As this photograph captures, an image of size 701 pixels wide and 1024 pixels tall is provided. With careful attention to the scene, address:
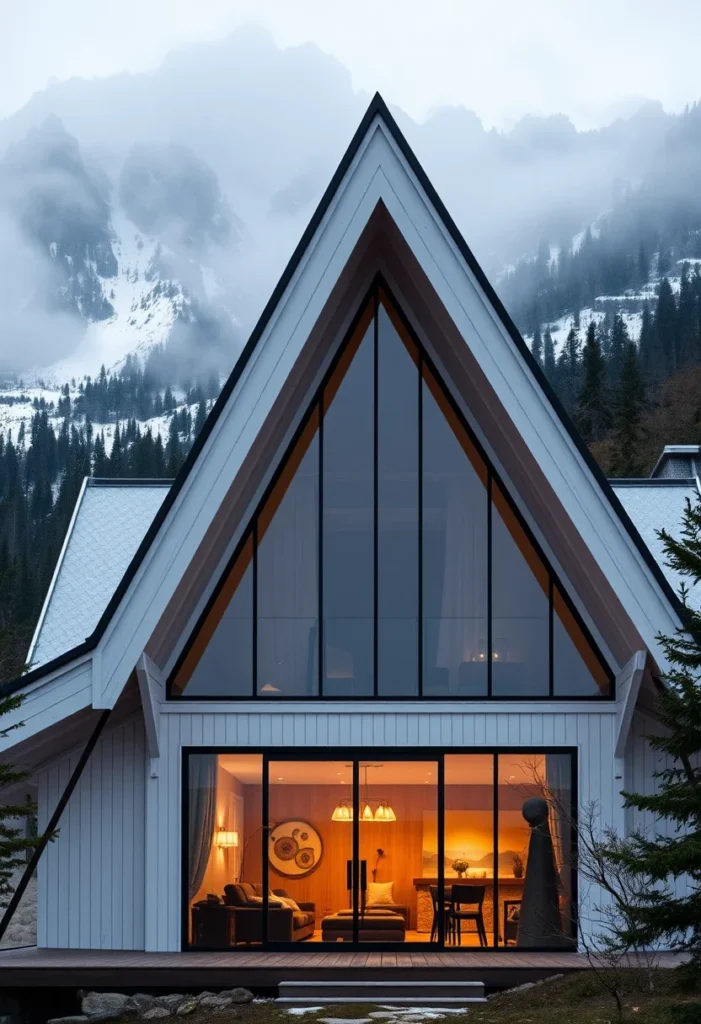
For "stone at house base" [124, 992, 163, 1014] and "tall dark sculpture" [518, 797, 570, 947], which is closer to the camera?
"stone at house base" [124, 992, 163, 1014]

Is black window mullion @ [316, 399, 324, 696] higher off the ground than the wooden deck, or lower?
higher

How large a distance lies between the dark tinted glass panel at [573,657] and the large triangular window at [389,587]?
1cm

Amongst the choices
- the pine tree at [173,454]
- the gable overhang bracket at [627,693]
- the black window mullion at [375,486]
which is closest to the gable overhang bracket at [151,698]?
the black window mullion at [375,486]

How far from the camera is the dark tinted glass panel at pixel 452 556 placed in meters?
14.9

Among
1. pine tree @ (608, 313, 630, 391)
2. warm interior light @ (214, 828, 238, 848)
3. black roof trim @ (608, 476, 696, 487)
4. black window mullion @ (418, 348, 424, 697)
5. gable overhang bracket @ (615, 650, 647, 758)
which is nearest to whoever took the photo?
gable overhang bracket @ (615, 650, 647, 758)

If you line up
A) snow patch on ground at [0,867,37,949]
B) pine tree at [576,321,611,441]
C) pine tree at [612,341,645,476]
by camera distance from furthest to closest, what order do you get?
pine tree at [576,321,611,441] < pine tree at [612,341,645,476] < snow patch on ground at [0,867,37,949]

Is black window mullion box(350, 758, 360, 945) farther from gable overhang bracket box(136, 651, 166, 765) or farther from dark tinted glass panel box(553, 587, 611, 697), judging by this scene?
dark tinted glass panel box(553, 587, 611, 697)

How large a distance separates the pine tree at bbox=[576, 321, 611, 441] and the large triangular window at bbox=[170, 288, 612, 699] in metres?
56.3

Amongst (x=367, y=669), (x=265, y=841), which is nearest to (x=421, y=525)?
(x=367, y=669)

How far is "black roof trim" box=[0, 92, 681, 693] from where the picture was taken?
13.5 metres

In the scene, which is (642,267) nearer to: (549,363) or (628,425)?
(549,363)

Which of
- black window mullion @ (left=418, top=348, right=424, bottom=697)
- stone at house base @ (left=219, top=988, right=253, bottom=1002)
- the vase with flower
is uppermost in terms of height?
black window mullion @ (left=418, top=348, right=424, bottom=697)

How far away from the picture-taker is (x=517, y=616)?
49.1 feet

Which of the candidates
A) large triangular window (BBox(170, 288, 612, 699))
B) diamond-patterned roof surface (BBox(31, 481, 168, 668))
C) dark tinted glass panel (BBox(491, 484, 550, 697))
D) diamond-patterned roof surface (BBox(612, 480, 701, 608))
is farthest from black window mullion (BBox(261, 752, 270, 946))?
diamond-patterned roof surface (BBox(612, 480, 701, 608))
